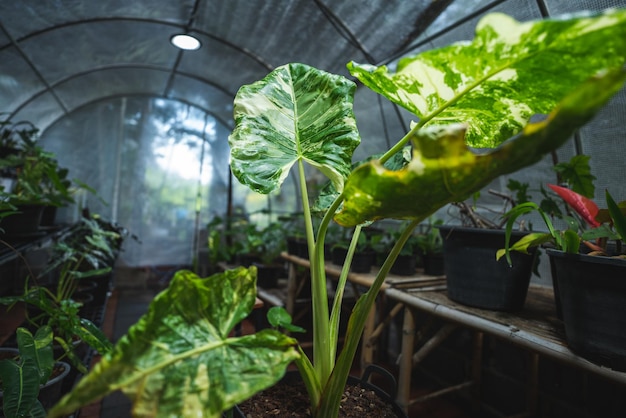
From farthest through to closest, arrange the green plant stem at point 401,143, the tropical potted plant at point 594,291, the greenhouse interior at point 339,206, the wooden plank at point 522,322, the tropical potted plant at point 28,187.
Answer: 1. the tropical potted plant at point 28,187
2. the wooden plank at point 522,322
3. the tropical potted plant at point 594,291
4. the green plant stem at point 401,143
5. the greenhouse interior at point 339,206

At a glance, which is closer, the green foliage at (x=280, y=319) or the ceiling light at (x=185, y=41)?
the green foliage at (x=280, y=319)

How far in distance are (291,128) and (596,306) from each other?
2.64 ft

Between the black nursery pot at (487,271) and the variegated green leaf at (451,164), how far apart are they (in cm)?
77

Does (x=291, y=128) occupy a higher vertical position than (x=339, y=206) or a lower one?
higher

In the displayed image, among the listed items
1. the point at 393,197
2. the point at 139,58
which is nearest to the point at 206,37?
the point at 139,58

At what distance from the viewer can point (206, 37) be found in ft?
10.1

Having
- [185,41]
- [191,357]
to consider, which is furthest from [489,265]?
[185,41]

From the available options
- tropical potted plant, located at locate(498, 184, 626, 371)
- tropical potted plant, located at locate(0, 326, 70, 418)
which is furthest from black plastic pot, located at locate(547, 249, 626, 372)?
tropical potted plant, located at locate(0, 326, 70, 418)

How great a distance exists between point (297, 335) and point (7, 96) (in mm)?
3239

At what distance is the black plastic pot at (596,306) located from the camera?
719mm

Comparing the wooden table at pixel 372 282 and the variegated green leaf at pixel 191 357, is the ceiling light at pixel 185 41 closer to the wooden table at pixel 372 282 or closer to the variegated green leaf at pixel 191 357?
the wooden table at pixel 372 282

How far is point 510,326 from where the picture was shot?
0.99m

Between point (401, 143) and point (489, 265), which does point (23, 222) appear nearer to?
point (401, 143)

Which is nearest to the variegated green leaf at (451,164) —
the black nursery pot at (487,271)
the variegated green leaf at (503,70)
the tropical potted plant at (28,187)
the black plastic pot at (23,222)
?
the variegated green leaf at (503,70)
